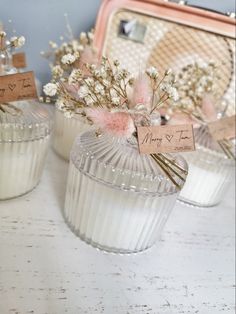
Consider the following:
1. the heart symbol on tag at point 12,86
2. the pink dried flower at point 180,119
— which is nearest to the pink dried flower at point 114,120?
the heart symbol on tag at point 12,86

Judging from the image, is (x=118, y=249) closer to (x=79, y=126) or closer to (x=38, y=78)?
(x=79, y=126)

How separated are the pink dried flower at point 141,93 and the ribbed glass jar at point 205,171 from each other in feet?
1.02

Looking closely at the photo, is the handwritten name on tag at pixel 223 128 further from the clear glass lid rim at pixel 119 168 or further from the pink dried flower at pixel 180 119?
the clear glass lid rim at pixel 119 168

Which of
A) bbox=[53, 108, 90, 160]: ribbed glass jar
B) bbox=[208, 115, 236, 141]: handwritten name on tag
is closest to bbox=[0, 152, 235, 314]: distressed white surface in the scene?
bbox=[53, 108, 90, 160]: ribbed glass jar

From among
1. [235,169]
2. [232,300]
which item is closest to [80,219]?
[232,300]

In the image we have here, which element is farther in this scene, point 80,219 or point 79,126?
point 79,126

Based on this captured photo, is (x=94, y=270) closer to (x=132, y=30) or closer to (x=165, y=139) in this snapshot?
(x=165, y=139)

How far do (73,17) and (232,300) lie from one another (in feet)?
2.58

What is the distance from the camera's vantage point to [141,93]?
0.64m

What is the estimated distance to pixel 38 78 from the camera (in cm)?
100

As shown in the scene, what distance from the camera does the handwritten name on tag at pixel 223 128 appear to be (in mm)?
870

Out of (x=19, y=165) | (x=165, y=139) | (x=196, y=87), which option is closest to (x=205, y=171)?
(x=196, y=87)

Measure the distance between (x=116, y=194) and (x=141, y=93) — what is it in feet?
0.61

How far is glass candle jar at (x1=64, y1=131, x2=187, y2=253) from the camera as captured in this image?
65 centimetres
